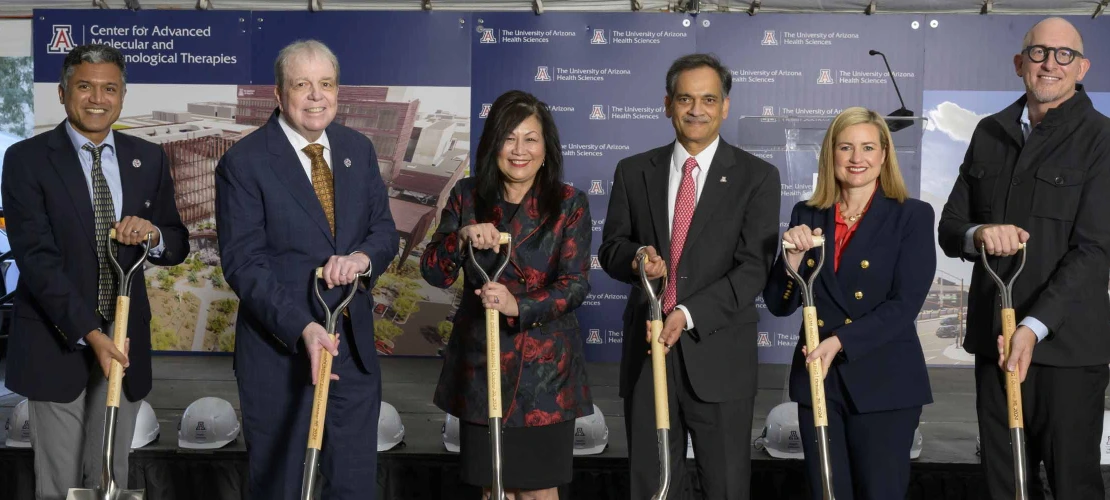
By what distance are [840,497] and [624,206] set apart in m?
1.04

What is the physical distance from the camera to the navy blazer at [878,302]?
9.41 feet

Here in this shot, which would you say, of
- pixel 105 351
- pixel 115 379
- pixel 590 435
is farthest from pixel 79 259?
pixel 590 435

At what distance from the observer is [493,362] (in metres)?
2.82

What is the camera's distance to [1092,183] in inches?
120

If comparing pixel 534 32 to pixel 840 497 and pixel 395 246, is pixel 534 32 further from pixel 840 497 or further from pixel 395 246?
pixel 840 497

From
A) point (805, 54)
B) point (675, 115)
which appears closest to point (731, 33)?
point (805, 54)

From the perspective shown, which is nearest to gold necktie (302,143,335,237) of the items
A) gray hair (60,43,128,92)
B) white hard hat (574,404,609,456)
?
gray hair (60,43,128,92)

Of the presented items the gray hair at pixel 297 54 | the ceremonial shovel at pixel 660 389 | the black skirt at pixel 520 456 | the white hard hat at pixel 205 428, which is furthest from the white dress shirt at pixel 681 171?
the white hard hat at pixel 205 428

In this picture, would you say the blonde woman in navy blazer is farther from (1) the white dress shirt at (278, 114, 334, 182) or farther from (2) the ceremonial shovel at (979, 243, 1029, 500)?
(1) the white dress shirt at (278, 114, 334, 182)

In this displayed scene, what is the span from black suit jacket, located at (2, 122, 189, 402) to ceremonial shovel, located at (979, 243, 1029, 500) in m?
2.53

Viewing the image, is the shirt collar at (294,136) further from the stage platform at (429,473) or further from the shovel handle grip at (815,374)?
the stage platform at (429,473)

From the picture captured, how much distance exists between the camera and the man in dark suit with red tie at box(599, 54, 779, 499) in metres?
2.94

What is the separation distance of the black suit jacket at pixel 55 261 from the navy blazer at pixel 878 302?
2.06 metres

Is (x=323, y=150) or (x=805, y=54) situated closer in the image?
(x=323, y=150)
